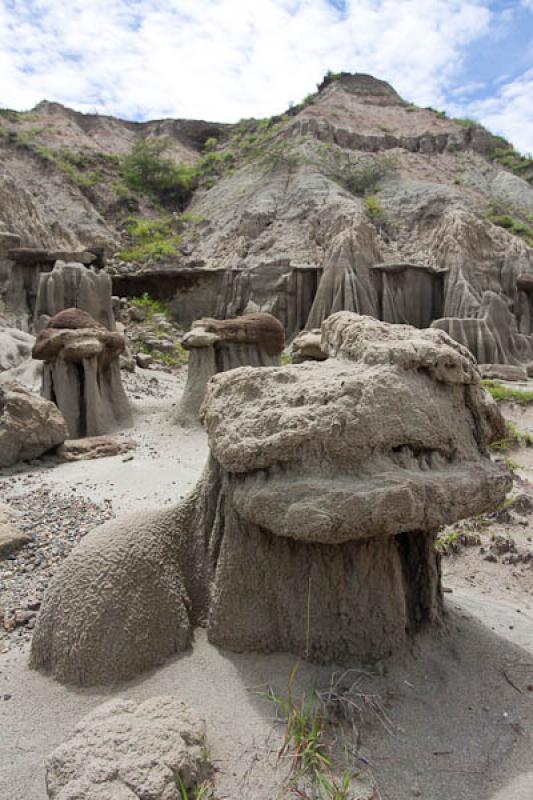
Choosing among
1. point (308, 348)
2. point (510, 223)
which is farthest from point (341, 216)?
point (308, 348)

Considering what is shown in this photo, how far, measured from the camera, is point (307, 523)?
165cm

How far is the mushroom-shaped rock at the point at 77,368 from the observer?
671 centimetres

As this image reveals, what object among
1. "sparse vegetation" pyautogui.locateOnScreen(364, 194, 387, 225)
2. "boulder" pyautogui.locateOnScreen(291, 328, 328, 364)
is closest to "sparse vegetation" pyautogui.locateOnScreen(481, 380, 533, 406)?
"boulder" pyautogui.locateOnScreen(291, 328, 328, 364)

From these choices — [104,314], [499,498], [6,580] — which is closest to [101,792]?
[499,498]

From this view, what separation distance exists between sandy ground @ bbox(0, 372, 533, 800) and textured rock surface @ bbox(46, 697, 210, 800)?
4.8 inches

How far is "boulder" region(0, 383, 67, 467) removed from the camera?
5.47m

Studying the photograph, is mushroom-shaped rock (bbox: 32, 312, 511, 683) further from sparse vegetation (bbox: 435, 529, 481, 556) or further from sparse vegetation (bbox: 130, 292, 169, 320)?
sparse vegetation (bbox: 130, 292, 169, 320)

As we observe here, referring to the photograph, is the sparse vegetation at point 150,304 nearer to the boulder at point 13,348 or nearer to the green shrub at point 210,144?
the boulder at point 13,348

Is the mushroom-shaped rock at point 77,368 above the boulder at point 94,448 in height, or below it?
above

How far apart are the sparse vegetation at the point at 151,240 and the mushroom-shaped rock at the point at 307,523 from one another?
20.8 meters

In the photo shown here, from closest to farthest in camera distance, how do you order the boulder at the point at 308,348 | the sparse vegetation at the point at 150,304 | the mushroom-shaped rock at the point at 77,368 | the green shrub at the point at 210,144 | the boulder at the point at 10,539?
the boulder at the point at 10,539 → the boulder at the point at 308,348 → the mushroom-shaped rock at the point at 77,368 → the sparse vegetation at the point at 150,304 → the green shrub at the point at 210,144

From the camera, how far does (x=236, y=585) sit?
6.64ft

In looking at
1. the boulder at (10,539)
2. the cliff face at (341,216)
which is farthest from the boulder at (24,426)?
the cliff face at (341,216)

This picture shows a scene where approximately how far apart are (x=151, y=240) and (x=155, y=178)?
18.4 feet
